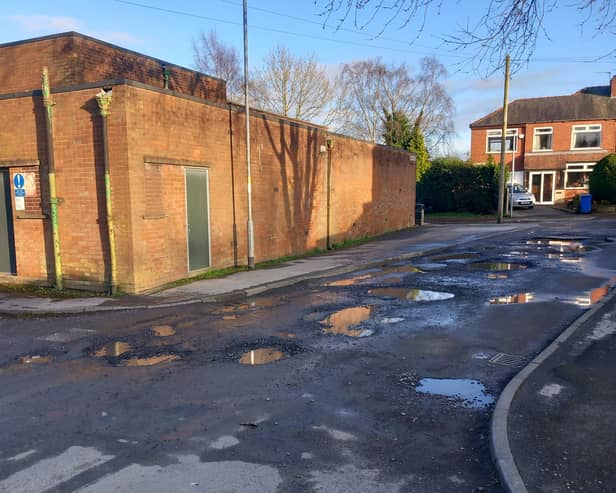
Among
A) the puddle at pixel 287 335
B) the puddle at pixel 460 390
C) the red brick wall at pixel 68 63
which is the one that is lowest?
the puddle at pixel 287 335

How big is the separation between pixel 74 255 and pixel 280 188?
22.7ft

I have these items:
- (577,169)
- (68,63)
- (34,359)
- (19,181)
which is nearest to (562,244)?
(68,63)

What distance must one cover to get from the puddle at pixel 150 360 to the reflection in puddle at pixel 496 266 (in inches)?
383

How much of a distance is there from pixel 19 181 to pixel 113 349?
660 centimetres

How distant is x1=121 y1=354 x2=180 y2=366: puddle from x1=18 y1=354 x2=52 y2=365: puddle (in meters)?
1.10

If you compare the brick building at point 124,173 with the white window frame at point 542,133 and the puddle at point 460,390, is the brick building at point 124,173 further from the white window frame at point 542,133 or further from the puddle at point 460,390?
the white window frame at point 542,133

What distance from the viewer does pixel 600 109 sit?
134 feet

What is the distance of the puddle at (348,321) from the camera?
25.1ft

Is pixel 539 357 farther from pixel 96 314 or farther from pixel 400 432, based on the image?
pixel 96 314

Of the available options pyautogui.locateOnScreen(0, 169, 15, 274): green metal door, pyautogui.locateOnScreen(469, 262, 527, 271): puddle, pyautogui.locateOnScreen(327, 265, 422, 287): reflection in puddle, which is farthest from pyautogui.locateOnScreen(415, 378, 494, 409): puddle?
pyautogui.locateOnScreen(0, 169, 15, 274): green metal door

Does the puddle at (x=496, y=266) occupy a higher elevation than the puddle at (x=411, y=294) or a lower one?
higher

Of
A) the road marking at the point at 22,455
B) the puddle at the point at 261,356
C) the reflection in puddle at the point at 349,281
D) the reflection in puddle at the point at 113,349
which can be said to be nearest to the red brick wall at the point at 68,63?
the reflection in puddle at the point at 349,281

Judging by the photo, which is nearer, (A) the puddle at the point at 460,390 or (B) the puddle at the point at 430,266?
(A) the puddle at the point at 460,390

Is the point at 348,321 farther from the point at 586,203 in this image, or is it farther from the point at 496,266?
the point at 586,203
